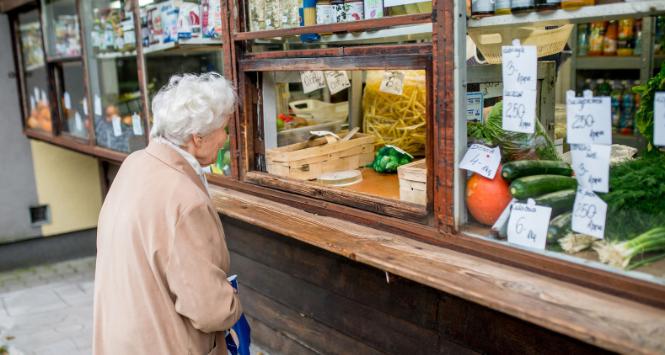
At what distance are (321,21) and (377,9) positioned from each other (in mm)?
349

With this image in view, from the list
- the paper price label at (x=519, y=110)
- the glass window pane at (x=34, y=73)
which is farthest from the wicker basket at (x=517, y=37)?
the glass window pane at (x=34, y=73)

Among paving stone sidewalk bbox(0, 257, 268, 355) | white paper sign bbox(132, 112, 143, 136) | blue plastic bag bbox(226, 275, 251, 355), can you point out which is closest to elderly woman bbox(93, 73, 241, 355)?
blue plastic bag bbox(226, 275, 251, 355)

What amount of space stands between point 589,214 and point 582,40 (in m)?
4.02

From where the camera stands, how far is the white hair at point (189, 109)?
2277mm

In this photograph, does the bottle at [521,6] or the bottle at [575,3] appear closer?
the bottle at [575,3]

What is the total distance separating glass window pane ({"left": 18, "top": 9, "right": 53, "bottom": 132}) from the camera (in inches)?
248

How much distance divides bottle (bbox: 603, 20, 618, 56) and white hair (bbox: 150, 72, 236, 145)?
163 inches

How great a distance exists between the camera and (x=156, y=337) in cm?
223

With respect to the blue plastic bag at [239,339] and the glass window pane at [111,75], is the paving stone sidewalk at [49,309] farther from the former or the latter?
the glass window pane at [111,75]

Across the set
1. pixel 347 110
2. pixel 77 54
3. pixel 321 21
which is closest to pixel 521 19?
pixel 321 21

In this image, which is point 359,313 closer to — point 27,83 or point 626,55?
point 626,55

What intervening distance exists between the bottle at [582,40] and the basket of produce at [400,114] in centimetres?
258

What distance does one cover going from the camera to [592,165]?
203 centimetres

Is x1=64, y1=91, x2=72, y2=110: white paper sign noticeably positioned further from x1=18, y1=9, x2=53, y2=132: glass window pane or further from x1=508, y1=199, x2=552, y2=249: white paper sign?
x1=508, y1=199, x2=552, y2=249: white paper sign
